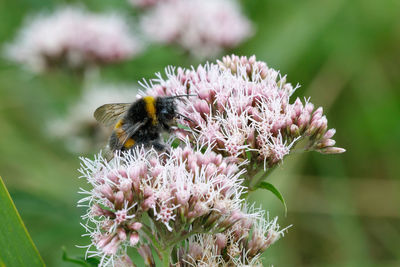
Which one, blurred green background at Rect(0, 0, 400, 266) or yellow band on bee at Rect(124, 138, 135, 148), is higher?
blurred green background at Rect(0, 0, 400, 266)

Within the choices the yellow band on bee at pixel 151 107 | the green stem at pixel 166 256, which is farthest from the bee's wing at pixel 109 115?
the green stem at pixel 166 256

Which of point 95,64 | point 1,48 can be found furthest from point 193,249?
point 1,48

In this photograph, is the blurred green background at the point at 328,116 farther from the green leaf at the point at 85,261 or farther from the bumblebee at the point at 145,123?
the green leaf at the point at 85,261

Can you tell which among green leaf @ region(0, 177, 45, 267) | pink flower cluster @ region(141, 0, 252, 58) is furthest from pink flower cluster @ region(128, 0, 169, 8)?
green leaf @ region(0, 177, 45, 267)

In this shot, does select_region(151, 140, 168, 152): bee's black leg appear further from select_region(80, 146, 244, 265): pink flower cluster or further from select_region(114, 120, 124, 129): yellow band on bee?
select_region(114, 120, 124, 129): yellow band on bee

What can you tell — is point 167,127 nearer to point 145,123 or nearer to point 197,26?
point 145,123

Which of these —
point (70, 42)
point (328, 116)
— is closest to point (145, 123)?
point (70, 42)

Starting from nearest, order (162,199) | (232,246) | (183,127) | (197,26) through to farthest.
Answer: (162,199), (232,246), (183,127), (197,26)
